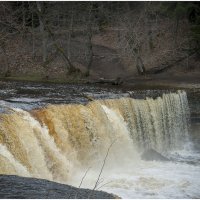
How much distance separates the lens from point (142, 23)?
30250 mm

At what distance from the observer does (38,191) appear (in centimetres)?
689

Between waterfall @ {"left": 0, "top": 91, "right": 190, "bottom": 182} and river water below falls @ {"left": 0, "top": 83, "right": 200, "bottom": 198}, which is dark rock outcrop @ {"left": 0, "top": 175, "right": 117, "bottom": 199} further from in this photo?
waterfall @ {"left": 0, "top": 91, "right": 190, "bottom": 182}

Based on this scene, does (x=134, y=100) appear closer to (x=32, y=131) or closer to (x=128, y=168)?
(x=128, y=168)

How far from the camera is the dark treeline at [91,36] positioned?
2700cm

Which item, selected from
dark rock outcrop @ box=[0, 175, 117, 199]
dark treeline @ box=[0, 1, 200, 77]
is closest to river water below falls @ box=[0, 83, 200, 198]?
dark rock outcrop @ box=[0, 175, 117, 199]

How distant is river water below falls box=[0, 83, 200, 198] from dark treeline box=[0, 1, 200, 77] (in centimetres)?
867

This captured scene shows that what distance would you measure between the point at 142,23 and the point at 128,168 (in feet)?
59.3

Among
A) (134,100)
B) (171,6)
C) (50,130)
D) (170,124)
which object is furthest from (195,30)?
(50,130)

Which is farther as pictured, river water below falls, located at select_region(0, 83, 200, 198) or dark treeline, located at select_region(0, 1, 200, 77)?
dark treeline, located at select_region(0, 1, 200, 77)

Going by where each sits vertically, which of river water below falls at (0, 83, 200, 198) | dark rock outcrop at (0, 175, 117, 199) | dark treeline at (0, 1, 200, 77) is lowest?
dark rock outcrop at (0, 175, 117, 199)

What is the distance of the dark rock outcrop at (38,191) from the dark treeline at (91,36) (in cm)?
1791

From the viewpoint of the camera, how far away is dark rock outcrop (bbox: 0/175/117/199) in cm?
669

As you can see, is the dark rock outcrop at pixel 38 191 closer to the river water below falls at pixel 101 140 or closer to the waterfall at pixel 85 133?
the river water below falls at pixel 101 140

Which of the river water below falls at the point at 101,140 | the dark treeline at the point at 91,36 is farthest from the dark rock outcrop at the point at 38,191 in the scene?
the dark treeline at the point at 91,36
